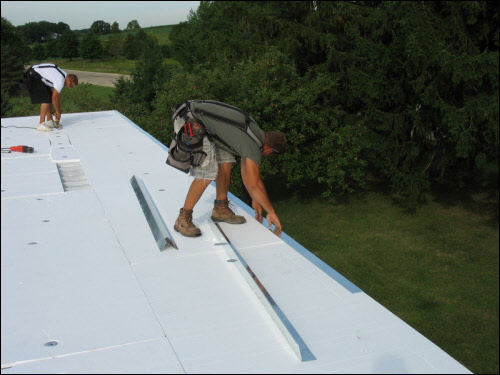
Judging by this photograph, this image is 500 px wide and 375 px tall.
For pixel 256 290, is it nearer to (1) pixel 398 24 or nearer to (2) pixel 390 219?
(1) pixel 398 24

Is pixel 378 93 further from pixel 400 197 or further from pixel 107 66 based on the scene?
pixel 107 66

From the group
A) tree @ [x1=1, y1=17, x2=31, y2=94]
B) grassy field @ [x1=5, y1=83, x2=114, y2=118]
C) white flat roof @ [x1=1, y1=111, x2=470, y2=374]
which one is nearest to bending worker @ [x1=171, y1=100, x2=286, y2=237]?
white flat roof @ [x1=1, y1=111, x2=470, y2=374]

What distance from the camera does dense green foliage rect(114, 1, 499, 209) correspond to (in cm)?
986

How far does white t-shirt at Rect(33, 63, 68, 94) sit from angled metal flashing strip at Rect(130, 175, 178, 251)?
2987 mm

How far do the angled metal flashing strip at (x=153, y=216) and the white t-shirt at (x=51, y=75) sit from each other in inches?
118

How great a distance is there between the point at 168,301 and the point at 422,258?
8600 millimetres

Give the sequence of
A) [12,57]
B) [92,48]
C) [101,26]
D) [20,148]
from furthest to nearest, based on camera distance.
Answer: [92,48], [12,57], [101,26], [20,148]

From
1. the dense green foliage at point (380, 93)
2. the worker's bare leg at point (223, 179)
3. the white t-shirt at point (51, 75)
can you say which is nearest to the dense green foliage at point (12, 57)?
the dense green foliage at point (380, 93)

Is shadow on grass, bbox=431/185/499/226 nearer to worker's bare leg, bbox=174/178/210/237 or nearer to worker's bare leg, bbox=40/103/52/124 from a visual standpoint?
worker's bare leg, bbox=40/103/52/124

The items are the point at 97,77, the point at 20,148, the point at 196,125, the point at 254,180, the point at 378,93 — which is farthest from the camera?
the point at 97,77

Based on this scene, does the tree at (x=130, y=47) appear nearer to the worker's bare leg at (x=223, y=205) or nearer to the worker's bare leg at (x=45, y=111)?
the worker's bare leg at (x=45, y=111)

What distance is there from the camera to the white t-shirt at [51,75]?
6.96 m

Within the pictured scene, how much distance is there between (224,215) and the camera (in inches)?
145

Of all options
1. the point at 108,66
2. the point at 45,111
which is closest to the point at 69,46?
the point at 108,66
